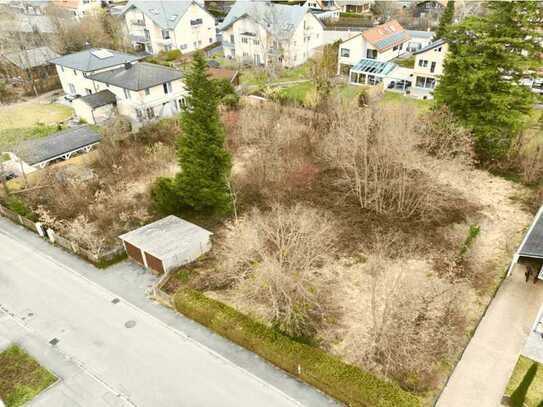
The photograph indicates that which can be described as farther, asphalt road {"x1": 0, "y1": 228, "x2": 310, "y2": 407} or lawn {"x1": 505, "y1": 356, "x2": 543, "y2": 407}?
asphalt road {"x1": 0, "y1": 228, "x2": 310, "y2": 407}

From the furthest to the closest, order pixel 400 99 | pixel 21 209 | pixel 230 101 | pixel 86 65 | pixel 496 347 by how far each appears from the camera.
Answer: pixel 400 99, pixel 86 65, pixel 230 101, pixel 21 209, pixel 496 347

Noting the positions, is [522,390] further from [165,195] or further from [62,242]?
[62,242]

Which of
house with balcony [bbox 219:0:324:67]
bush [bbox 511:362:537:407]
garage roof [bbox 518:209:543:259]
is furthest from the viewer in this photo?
house with balcony [bbox 219:0:324:67]

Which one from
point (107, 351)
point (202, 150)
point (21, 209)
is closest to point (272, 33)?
point (202, 150)

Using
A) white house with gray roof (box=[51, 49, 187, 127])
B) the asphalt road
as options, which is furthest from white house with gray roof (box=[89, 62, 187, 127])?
the asphalt road

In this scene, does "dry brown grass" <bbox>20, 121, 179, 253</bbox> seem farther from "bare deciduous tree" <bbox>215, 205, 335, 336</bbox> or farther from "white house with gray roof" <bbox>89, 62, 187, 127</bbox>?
"bare deciduous tree" <bbox>215, 205, 335, 336</bbox>

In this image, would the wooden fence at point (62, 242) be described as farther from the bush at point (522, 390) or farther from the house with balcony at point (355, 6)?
the house with balcony at point (355, 6)

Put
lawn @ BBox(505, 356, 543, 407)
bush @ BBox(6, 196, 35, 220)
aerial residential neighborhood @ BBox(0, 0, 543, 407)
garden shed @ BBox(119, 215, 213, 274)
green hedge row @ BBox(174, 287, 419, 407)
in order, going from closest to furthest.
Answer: lawn @ BBox(505, 356, 543, 407) → green hedge row @ BBox(174, 287, 419, 407) → aerial residential neighborhood @ BBox(0, 0, 543, 407) → garden shed @ BBox(119, 215, 213, 274) → bush @ BBox(6, 196, 35, 220)
